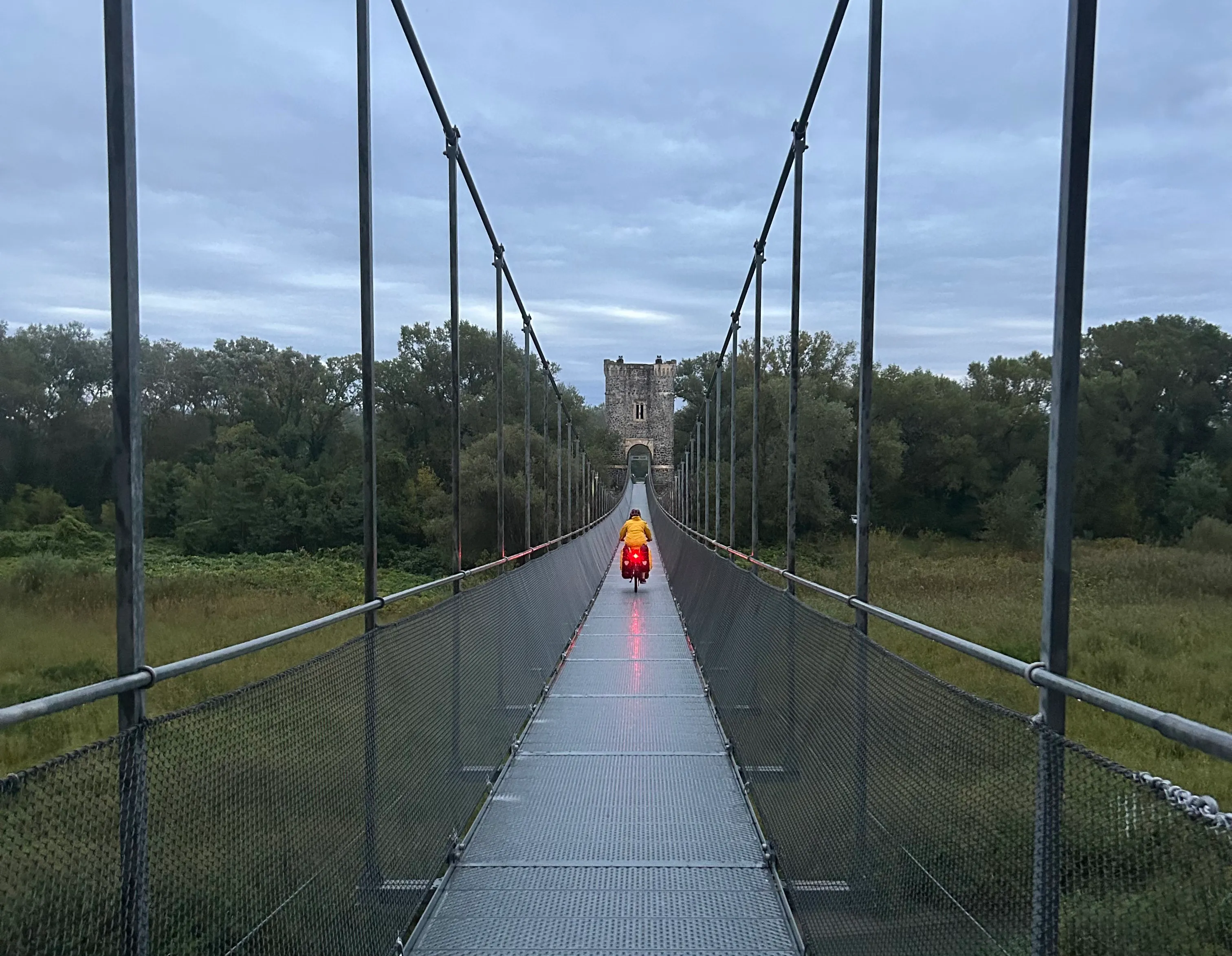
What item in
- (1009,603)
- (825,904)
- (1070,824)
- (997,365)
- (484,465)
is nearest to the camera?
(1070,824)

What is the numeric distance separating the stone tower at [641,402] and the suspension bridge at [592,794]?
70142mm

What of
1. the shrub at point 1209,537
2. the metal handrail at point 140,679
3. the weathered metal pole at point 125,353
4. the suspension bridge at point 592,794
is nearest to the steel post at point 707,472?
the shrub at point 1209,537

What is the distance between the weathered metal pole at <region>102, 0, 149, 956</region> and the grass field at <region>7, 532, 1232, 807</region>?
13.5 feet

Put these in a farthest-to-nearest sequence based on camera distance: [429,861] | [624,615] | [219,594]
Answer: [219,594] → [624,615] → [429,861]

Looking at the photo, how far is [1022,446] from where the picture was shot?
24.8 m

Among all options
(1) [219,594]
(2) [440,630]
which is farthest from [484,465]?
(2) [440,630]

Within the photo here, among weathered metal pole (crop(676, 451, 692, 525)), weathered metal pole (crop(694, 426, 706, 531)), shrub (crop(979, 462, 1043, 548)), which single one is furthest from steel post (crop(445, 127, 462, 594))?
weathered metal pole (crop(676, 451, 692, 525))

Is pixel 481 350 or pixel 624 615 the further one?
pixel 481 350

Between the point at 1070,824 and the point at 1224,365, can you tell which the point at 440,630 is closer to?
the point at 1070,824

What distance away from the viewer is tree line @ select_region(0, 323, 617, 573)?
45.1 ft

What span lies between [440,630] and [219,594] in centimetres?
1824

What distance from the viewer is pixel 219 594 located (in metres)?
20.8

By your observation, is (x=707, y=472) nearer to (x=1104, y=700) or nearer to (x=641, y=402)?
(x=1104, y=700)

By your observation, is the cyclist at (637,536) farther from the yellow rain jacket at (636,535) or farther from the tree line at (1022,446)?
the tree line at (1022,446)
